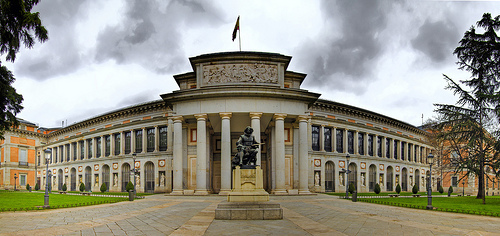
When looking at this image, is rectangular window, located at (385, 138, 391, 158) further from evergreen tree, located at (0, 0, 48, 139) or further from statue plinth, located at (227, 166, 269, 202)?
evergreen tree, located at (0, 0, 48, 139)

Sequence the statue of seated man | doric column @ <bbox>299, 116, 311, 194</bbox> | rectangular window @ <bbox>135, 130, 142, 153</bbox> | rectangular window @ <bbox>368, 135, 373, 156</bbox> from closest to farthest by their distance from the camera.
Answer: the statue of seated man, doric column @ <bbox>299, 116, 311, 194</bbox>, rectangular window @ <bbox>135, 130, 142, 153</bbox>, rectangular window @ <bbox>368, 135, 373, 156</bbox>

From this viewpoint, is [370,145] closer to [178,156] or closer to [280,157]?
[280,157]

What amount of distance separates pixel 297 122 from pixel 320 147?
1321cm

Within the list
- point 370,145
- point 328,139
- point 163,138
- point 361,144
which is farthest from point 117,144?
point 370,145

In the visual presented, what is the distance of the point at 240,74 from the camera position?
38125 mm

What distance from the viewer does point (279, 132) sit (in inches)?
1489

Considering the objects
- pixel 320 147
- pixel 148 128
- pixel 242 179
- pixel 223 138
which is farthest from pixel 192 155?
pixel 242 179

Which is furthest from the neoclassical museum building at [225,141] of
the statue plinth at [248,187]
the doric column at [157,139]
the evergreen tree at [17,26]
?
the statue plinth at [248,187]

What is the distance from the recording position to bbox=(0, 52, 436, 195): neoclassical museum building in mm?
37656

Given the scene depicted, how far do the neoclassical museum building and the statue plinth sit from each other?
55.9ft

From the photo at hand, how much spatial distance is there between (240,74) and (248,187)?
2281 centimetres

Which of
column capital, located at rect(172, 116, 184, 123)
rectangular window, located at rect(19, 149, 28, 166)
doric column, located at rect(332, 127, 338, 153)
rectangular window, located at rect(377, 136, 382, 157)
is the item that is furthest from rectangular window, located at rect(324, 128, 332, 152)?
rectangular window, located at rect(19, 149, 28, 166)

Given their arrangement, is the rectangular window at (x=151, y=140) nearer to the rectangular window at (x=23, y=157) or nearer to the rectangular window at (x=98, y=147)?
the rectangular window at (x=98, y=147)

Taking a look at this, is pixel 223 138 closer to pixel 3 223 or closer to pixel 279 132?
pixel 279 132
